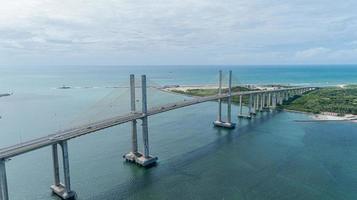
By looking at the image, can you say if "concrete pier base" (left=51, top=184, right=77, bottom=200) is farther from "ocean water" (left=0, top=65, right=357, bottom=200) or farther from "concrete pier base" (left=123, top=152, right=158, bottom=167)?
"concrete pier base" (left=123, top=152, right=158, bottom=167)

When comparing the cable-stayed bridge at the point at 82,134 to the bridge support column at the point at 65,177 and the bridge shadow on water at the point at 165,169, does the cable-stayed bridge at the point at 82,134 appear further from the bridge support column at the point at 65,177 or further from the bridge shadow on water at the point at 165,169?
the bridge shadow on water at the point at 165,169

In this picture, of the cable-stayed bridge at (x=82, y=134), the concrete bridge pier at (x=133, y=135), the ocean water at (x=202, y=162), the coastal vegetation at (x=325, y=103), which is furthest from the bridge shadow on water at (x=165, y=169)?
the coastal vegetation at (x=325, y=103)

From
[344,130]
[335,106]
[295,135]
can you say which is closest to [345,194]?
[295,135]

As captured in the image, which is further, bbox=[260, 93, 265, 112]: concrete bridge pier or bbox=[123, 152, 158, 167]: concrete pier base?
bbox=[260, 93, 265, 112]: concrete bridge pier

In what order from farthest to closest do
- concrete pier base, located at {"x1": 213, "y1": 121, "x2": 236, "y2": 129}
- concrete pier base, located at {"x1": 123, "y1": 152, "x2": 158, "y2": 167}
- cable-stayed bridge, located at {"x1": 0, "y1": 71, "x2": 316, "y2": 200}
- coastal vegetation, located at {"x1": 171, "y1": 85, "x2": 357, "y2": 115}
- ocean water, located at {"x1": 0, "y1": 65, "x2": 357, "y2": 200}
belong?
coastal vegetation, located at {"x1": 171, "y1": 85, "x2": 357, "y2": 115}
concrete pier base, located at {"x1": 213, "y1": 121, "x2": 236, "y2": 129}
concrete pier base, located at {"x1": 123, "y1": 152, "x2": 158, "y2": 167}
ocean water, located at {"x1": 0, "y1": 65, "x2": 357, "y2": 200}
cable-stayed bridge, located at {"x1": 0, "y1": 71, "x2": 316, "y2": 200}

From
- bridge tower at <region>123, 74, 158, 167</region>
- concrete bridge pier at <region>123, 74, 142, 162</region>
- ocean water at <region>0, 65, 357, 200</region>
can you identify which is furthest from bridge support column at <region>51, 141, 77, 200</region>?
concrete bridge pier at <region>123, 74, 142, 162</region>

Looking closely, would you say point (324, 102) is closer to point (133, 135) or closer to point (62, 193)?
point (133, 135)

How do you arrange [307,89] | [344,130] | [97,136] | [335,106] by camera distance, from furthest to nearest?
1. [307,89]
2. [335,106]
3. [344,130]
4. [97,136]

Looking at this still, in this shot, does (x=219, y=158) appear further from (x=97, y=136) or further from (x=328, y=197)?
(x=97, y=136)
